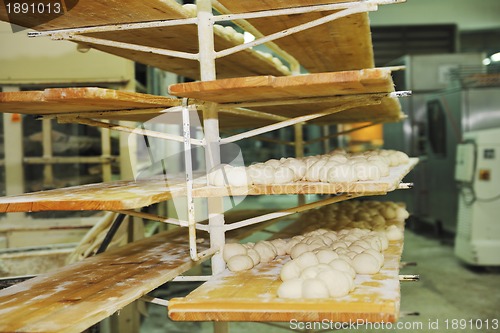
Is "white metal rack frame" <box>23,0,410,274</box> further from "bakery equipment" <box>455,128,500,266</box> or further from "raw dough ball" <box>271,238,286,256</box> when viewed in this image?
"bakery equipment" <box>455,128,500,266</box>

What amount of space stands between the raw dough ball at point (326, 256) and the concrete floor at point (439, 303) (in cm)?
202

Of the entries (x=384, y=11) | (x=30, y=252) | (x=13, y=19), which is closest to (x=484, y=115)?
(x=384, y=11)

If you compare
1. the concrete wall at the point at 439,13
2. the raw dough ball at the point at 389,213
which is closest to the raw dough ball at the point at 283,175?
the raw dough ball at the point at 389,213

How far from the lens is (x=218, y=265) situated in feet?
7.26

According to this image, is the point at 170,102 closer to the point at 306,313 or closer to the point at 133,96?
the point at 133,96

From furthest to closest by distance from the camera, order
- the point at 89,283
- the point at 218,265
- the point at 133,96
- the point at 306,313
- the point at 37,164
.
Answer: the point at 37,164 < the point at 218,265 < the point at 89,283 < the point at 133,96 < the point at 306,313

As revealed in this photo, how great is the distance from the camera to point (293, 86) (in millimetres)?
1747

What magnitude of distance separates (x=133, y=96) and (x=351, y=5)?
0.97m

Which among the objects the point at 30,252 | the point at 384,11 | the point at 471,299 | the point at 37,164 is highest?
the point at 384,11

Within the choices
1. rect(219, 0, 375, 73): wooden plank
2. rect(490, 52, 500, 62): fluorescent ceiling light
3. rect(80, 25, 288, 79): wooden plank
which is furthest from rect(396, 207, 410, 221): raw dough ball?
rect(490, 52, 500, 62): fluorescent ceiling light

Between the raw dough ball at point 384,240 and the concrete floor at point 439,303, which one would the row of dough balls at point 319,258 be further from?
the concrete floor at point 439,303

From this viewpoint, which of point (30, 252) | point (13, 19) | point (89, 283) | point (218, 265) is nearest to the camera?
point (89, 283)

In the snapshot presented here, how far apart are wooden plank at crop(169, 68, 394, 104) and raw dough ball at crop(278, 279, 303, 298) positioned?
0.68 metres

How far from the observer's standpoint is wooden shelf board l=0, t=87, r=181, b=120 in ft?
5.29
